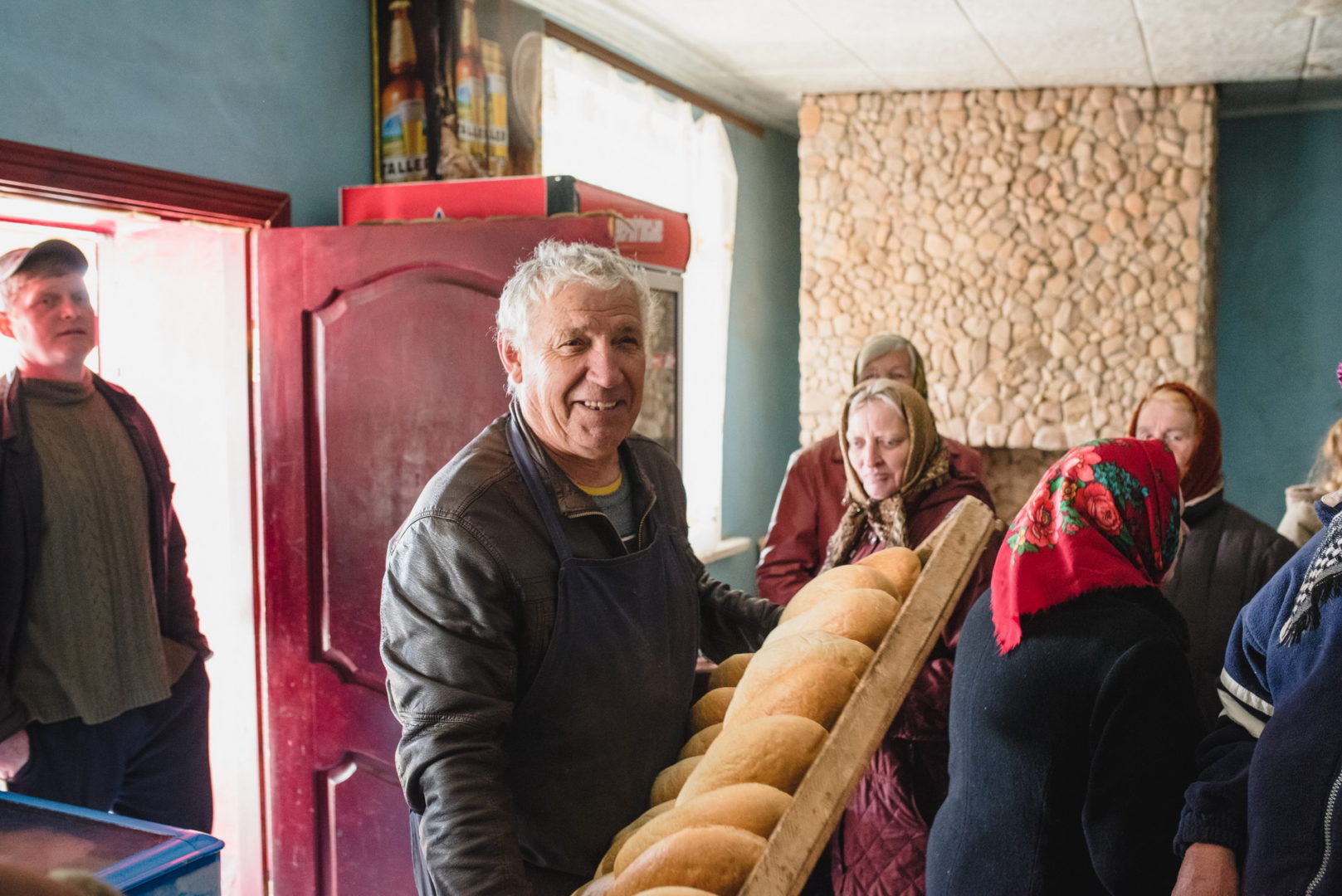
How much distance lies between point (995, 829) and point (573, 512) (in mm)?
731

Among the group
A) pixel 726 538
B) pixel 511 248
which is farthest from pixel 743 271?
pixel 511 248

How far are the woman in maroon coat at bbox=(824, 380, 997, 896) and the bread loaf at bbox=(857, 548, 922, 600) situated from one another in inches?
21.3

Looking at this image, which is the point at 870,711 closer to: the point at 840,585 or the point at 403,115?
the point at 840,585

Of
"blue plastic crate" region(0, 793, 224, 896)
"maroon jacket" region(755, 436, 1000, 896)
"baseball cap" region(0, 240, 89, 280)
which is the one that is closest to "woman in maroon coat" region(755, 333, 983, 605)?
"maroon jacket" region(755, 436, 1000, 896)

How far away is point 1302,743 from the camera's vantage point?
3.39 feet

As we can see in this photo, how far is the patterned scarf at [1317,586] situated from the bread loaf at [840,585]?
1.40ft

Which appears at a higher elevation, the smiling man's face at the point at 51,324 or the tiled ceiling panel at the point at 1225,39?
the tiled ceiling panel at the point at 1225,39

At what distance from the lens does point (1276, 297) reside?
524cm

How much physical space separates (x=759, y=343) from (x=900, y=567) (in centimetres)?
421

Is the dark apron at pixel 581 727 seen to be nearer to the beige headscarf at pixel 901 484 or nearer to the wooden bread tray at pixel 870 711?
the wooden bread tray at pixel 870 711

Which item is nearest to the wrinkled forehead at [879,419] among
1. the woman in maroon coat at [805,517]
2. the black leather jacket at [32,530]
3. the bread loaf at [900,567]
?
the woman in maroon coat at [805,517]

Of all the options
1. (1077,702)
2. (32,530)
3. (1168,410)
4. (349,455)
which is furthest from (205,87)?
(1168,410)

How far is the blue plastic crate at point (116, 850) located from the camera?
3.52 ft

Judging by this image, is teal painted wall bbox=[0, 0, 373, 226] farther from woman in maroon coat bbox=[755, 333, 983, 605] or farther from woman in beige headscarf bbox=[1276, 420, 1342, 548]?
woman in beige headscarf bbox=[1276, 420, 1342, 548]
